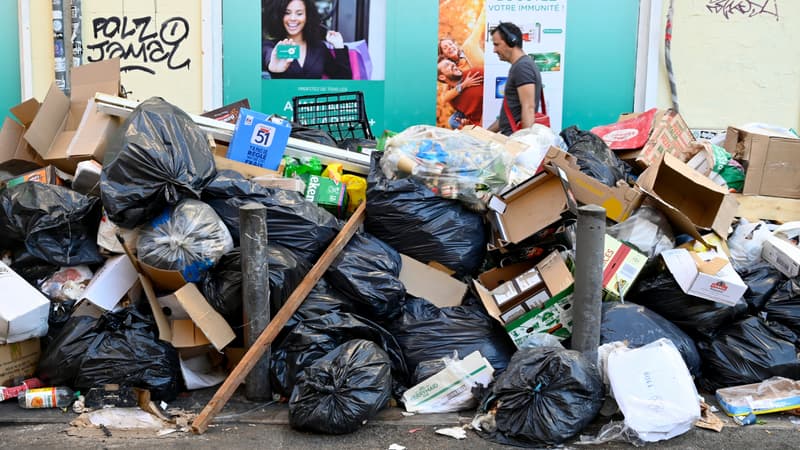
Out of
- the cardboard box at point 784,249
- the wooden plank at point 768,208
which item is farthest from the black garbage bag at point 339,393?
the wooden plank at point 768,208

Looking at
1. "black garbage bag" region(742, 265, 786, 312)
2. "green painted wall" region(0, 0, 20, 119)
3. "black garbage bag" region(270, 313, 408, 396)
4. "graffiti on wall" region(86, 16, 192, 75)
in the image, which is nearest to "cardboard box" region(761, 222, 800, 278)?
"black garbage bag" region(742, 265, 786, 312)

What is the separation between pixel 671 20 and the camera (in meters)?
6.58

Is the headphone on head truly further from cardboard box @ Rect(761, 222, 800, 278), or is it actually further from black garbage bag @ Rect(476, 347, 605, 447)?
black garbage bag @ Rect(476, 347, 605, 447)

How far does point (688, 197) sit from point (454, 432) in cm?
221

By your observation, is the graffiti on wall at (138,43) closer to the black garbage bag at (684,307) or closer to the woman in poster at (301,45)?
the woman in poster at (301,45)

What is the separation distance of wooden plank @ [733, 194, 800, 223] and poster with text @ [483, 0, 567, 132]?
2047 mm

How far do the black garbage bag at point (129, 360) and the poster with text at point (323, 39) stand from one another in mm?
3425

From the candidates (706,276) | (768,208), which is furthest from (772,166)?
(706,276)

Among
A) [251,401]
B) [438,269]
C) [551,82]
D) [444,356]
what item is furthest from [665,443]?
[551,82]

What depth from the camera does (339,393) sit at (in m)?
3.43

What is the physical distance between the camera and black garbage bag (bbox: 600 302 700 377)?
3.86m

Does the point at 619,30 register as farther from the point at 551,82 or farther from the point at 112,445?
the point at 112,445

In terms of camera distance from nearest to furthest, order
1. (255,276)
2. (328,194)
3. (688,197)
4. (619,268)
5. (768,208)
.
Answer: (255,276) < (619,268) < (328,194) < (688,197) < (768,208)

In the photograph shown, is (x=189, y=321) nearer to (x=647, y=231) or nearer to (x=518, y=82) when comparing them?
(x=647, y=231)
